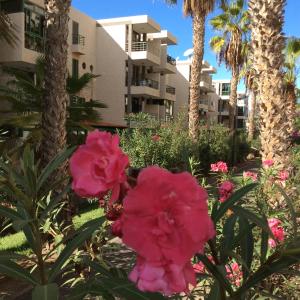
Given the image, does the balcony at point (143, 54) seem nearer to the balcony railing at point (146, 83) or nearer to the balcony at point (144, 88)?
the balcony railing at point (146, 83)

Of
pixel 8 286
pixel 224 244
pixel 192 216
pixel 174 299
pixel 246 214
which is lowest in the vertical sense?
pixel 8 286

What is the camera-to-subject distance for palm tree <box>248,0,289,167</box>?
651 cm

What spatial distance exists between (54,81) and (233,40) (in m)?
23.1

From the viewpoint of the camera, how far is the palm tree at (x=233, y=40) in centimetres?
2850

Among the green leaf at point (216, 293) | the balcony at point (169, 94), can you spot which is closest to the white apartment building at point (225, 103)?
the balcony at point (169, 94)

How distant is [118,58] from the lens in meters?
35.8

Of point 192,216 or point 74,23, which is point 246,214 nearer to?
point 192,216

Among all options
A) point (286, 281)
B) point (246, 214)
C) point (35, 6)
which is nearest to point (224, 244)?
point (246, 214)

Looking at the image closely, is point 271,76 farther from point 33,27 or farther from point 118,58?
point 118,58

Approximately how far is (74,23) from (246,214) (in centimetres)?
3103

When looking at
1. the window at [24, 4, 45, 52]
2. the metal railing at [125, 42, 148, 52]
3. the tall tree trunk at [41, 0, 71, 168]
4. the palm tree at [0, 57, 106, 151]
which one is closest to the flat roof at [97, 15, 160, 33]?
the metal railing at [125, 42, 148, 52]

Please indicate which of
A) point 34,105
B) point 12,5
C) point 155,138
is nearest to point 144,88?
point 12,5

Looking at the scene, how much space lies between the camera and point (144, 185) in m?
0.81

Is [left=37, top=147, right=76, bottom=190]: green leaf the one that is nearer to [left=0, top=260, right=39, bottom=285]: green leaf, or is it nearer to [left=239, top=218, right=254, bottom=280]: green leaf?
[left=0, top=260, right=39, bottom=285]: green leaf
